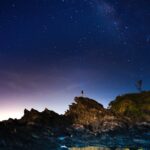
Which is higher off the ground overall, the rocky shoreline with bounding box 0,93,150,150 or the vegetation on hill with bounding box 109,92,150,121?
the vegetation on hill with bounding box 109,92,150,121

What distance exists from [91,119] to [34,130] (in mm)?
9942

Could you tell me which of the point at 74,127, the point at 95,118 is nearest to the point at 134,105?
the point at 95,118

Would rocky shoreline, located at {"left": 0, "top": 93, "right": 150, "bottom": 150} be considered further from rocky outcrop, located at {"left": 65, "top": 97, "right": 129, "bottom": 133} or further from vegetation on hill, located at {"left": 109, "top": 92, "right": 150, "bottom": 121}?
vegetation on hill, located at {"left": 109, "top": 92, "right": 150, "bottom": 121}

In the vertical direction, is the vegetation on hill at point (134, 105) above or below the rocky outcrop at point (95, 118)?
above

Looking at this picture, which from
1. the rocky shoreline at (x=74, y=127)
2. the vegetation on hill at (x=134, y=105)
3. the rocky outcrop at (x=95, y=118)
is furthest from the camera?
the vegetation on hill at (x=134, y=105)

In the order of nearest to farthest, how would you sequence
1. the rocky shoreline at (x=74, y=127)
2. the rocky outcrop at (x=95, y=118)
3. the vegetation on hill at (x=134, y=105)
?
1. the rocky shoreline at (x=74, y=127)
2. the rocky outcrop at (x=95, y=118)
3. the vegetation on hill at (x=134, y=105)

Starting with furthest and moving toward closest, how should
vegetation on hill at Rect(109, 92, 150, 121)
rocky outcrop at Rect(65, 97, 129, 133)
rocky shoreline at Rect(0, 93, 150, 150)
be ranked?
vegetation on hill at Rect(109, 92, 150, 121)
rocky outcrop at Rect(65, 97, 129, 133)
rocky shoreline at Rect(0, 93, 150, 150)

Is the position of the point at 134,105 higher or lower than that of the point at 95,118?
higher

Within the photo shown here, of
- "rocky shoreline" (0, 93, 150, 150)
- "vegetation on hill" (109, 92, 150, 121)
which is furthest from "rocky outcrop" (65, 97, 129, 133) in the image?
"vegetation on hill" (109, 92, 150, 121)

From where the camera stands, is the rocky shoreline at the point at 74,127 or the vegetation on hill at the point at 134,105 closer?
the rocky shoreline at the point at 74,127

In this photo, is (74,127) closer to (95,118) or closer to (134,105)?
(95,118)

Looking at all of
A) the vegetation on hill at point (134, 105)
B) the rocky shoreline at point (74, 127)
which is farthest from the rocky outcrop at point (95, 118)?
the vegetation on hill at point (134, 105)

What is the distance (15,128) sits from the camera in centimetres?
4784

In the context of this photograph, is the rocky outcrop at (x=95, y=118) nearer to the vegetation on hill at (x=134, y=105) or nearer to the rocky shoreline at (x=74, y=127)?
the rocky shoreline at (x=74, y=127)
